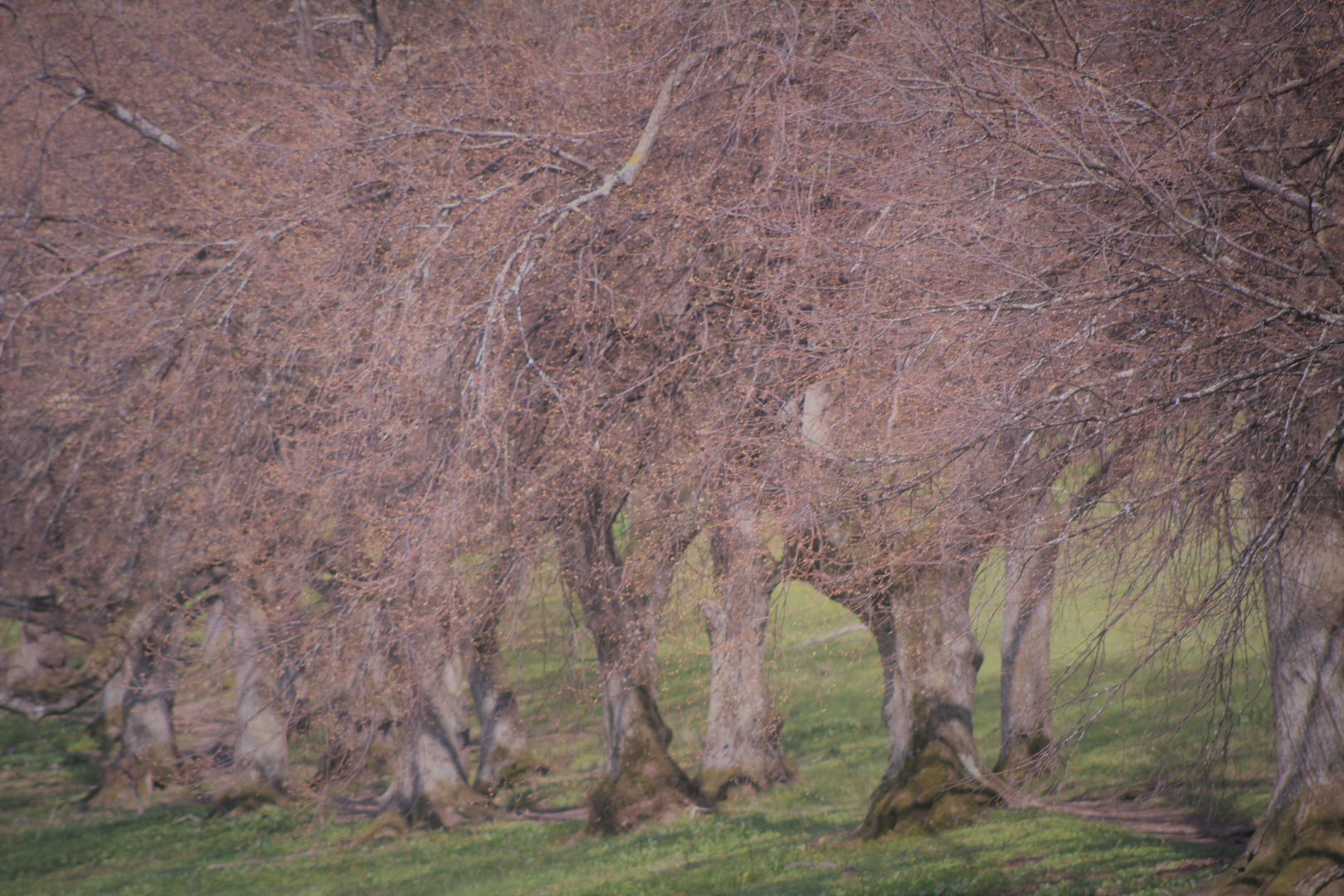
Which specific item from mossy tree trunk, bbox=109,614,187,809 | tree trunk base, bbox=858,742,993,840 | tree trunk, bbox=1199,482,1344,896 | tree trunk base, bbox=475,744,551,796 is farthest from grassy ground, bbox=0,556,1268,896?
mossy tree trunk, bbox=109,614,187,809

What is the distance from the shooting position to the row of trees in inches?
283

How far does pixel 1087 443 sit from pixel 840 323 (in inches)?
82.4

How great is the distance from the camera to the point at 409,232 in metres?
10.9

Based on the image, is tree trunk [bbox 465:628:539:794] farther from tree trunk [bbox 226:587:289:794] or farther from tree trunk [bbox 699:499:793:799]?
tree trunk [bbox 699:499:793:799]

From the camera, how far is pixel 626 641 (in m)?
11.9

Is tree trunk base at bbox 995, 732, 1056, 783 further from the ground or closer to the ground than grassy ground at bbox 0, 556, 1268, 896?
further from the ground

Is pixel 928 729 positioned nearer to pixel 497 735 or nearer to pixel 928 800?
pixel 928 800

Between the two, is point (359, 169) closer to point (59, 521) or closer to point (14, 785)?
point (59, 521)

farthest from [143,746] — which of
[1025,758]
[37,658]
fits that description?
[1025,758]

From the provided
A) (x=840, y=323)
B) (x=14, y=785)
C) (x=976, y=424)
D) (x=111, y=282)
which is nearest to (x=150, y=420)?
(x=111, y=282)

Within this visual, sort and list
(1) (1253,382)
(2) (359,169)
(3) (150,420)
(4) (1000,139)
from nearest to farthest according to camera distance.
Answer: (1) (1253,382)
(4) (1000,139)
(2) (359,169)
(3) (150,420)

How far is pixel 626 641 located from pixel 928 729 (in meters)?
3.26

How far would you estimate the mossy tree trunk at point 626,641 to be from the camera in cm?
1054

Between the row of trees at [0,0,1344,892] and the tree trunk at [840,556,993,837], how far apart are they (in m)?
0.05
